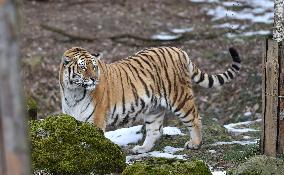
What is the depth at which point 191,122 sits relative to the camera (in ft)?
27.5

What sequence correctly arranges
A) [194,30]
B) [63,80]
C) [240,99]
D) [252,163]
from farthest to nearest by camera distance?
[194,30]
[240,99]
[63,80]
[252,163]

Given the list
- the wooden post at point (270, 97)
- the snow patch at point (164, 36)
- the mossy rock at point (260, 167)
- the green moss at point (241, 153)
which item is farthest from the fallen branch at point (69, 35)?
the mossy rock at point (260, 167)

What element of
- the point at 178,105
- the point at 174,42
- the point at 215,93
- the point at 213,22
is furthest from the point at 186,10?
the point at 178,105

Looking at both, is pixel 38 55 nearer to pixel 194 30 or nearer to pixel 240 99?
pixel 194 30

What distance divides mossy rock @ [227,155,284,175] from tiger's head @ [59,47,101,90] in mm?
2128

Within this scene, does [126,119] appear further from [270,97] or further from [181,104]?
[270,97]

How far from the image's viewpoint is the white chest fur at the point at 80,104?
7.64 metres

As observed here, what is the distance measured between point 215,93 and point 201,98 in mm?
269

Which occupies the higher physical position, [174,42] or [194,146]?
[174,42]

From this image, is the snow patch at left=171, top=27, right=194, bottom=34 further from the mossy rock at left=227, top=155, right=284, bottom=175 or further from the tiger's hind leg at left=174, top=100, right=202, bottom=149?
the mossy rock at left=227, top=155, right=284, bottom=175

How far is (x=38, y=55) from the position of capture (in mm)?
14305

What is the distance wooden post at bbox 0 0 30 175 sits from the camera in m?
2.20

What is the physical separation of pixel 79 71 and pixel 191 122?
167 cm

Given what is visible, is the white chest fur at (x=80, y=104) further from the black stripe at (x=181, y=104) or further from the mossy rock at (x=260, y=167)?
the mossy rock at (x=260, y=167)
